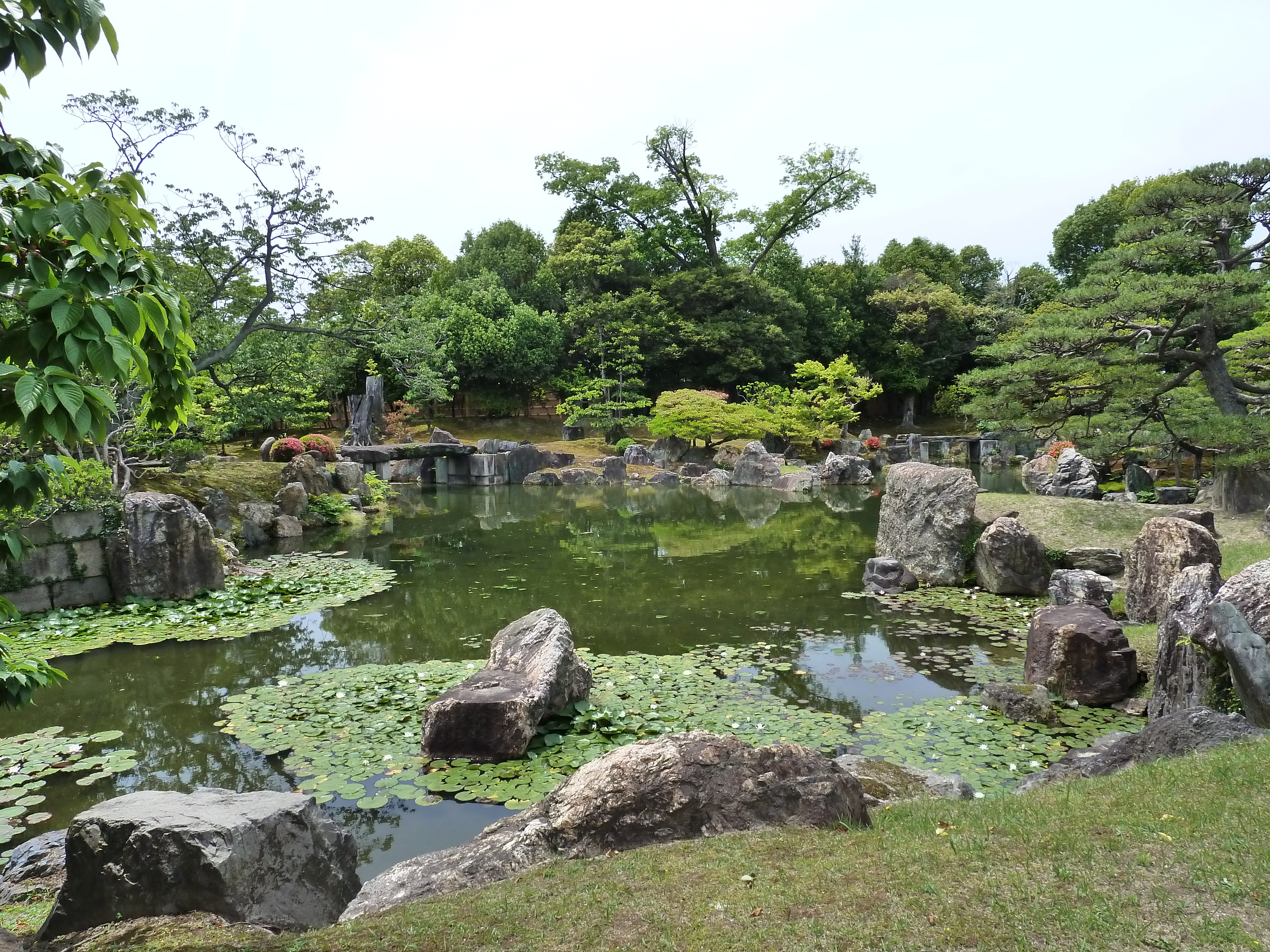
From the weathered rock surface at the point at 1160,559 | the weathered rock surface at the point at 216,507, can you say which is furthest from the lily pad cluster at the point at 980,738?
the weathered rock surface at the point at 216,507

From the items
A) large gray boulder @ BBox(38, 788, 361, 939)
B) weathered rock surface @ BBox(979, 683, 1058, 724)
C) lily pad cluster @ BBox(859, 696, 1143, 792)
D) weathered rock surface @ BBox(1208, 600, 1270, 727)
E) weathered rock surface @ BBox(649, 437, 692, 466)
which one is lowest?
lily pad cluster @ BBox(859, 696, 1143, 792)

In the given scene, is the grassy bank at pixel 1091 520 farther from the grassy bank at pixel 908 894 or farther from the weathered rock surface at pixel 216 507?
the weathered rock surface at pixel 216 507

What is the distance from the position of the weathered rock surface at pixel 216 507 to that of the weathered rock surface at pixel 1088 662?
12.4 metres

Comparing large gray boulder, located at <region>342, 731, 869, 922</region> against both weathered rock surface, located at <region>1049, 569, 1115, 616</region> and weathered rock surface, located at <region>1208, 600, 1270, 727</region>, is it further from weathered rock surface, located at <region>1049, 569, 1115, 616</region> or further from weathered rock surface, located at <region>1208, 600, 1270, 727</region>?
weathered rock surface, located at <region>1049, 569, 1115, 616</region>

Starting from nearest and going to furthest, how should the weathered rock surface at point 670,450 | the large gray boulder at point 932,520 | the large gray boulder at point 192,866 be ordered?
1. the large gray boulder at point 192,866
2. the large gray boulder at point 932,520
3. the weathered rock surface at point 670,450

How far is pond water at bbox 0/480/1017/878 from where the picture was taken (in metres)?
5.37

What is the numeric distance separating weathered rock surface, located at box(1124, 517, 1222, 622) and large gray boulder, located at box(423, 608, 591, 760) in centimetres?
543

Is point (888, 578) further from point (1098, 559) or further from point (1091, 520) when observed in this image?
point (1091, 520)

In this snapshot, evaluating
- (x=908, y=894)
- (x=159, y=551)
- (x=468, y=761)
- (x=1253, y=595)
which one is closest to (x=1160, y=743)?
(x=1253, y=595)

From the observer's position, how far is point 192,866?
3.24 m

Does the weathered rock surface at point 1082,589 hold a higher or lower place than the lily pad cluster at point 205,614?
higher

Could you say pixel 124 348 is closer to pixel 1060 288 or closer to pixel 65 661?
pixel 65 661

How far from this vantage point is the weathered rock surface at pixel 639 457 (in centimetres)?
2967

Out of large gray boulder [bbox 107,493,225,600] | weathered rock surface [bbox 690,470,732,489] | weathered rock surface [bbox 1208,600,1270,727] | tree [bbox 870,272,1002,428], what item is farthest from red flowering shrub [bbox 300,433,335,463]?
tree [bbox 870,272,1002,428]
